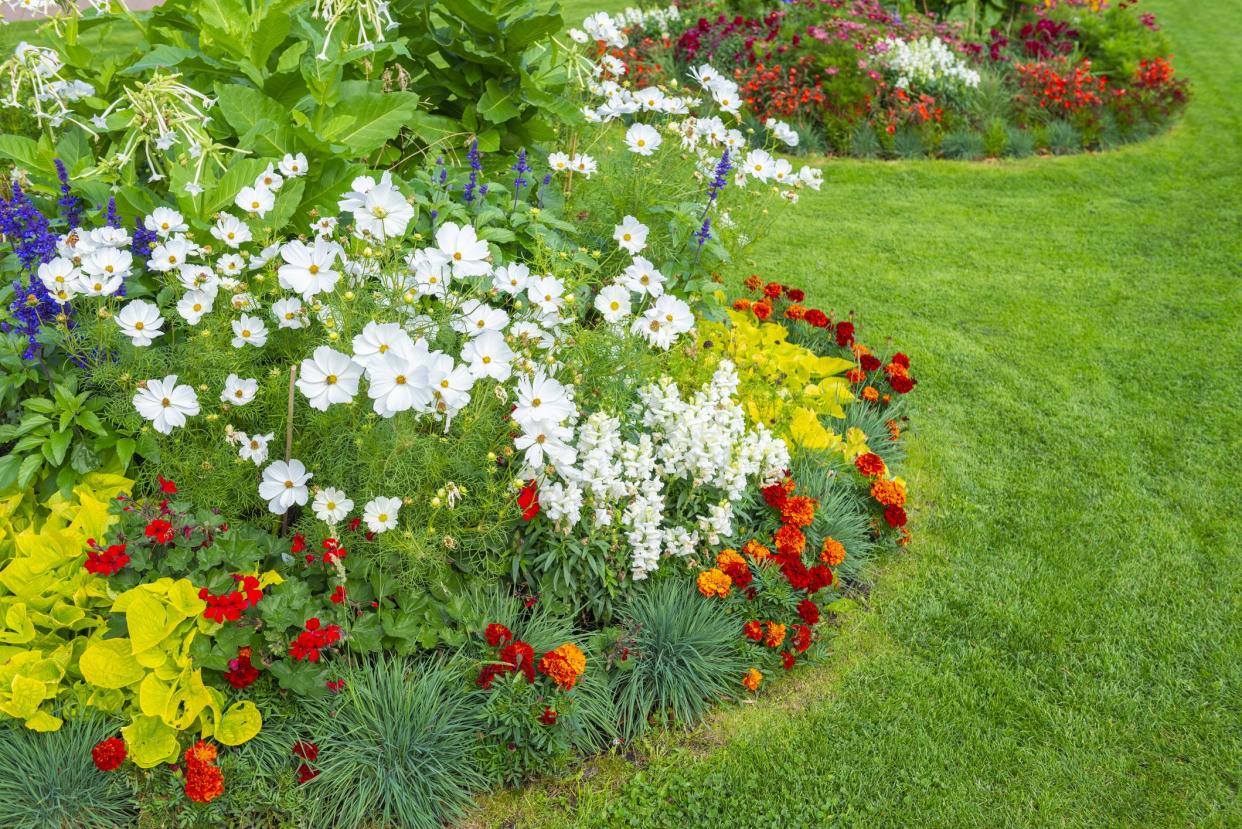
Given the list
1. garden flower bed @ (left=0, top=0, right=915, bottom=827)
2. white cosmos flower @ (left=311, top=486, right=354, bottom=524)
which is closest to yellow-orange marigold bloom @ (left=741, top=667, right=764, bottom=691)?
garden flower bed @ (left=0, top=0, right=915, bottom=827)

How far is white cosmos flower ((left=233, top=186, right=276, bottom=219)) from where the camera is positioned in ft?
8.64

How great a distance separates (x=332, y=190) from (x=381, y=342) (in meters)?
1.09

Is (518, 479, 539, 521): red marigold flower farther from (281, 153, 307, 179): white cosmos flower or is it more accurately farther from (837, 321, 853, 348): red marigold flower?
(837, 321, 853, 348): red marigold flower

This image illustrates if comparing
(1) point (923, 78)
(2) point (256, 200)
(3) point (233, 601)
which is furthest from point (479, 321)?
(1) point (923, 78)

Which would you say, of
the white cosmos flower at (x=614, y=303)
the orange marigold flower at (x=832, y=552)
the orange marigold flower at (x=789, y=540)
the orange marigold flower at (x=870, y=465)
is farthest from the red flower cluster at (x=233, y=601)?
the orange marigold flower at (x=870, y=465)

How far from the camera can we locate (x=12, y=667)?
2248 mm

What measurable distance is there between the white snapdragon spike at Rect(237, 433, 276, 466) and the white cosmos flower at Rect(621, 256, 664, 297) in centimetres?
117

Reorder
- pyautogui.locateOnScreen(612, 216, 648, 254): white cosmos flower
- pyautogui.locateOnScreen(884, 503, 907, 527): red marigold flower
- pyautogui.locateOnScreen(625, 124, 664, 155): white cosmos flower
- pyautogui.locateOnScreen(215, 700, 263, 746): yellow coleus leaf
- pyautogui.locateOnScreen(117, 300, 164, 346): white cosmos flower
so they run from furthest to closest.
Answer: pyautogui.locateOnScreen(625, 124, 664, 155): white cosmos flower, pyautogui.locateOnScreen(884, 503, 907, 527): red marigold flower, pyautogui.locateOnScreen(612, 216, 648, 254): white cosmos flower, pyautogui.locateOnScreen(117, 300, 164, 346): white cosmos flower, pyautogui.locateOnScreen(215, 700, 263, 746): yellow coleus leaf

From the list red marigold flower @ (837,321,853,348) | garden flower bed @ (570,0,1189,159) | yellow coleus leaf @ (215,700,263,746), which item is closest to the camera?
yellow coleus leaf @ (215,700,263,746)

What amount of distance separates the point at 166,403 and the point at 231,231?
0.61m

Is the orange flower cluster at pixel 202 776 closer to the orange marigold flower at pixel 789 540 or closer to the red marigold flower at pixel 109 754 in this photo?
the red marigold flower at pixel 109 754

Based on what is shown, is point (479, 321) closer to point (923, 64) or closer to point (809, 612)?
point (809, 612)

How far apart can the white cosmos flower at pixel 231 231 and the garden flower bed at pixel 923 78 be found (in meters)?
4.69

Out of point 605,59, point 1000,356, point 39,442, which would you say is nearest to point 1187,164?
point 1000,356
